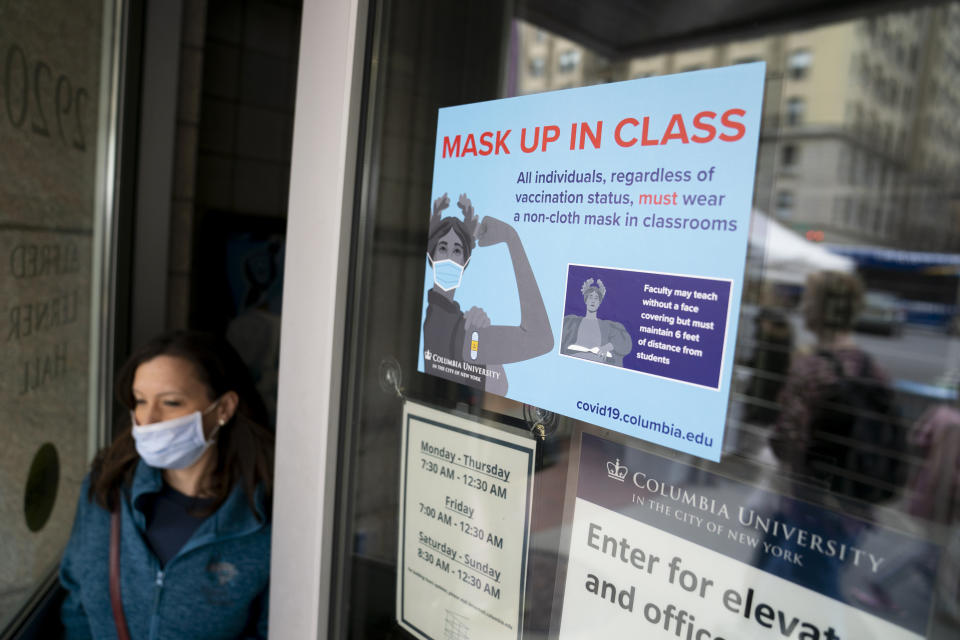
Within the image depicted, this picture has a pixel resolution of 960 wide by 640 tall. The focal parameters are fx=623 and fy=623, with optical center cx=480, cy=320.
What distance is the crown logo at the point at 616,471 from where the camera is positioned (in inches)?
27.9

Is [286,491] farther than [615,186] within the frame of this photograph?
Yes

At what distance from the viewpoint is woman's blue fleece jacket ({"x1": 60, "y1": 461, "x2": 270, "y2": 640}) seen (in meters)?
1.50

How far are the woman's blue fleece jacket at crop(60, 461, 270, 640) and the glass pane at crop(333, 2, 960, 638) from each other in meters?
0.99

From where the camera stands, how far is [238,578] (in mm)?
1507

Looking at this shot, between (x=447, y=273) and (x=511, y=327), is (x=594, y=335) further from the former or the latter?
(x=447, y=273)

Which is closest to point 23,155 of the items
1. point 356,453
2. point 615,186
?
point 356,453

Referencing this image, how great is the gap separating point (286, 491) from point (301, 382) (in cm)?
22

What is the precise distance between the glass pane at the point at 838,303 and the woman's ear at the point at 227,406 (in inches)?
43.7

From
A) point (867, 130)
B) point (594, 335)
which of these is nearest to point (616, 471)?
point (594, 335)

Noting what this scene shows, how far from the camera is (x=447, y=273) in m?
0.90

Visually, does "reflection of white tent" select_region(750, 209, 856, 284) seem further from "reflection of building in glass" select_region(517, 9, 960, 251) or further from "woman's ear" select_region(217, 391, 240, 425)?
"woman's ear" select_region(217, 391, 240, 425)

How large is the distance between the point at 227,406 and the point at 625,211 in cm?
133

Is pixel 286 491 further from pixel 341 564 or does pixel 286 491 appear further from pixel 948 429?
pixel 948 429

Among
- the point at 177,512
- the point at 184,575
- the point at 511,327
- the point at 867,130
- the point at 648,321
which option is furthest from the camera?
the point at 177,512
